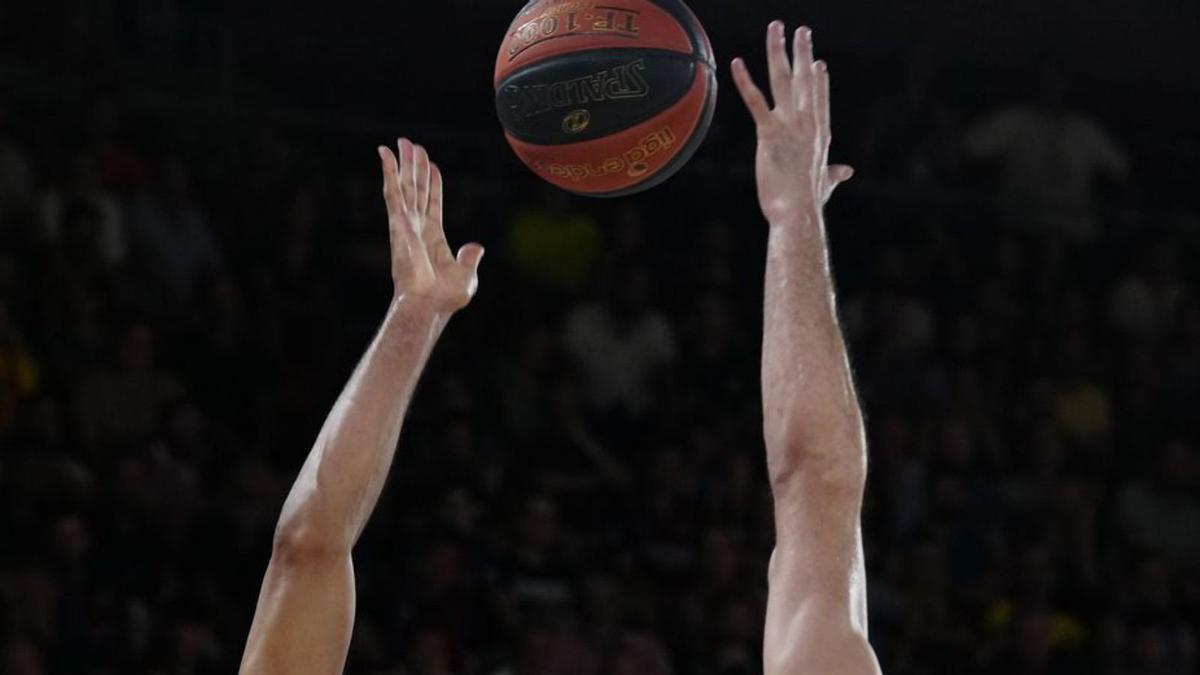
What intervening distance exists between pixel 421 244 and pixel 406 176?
0.57 ft

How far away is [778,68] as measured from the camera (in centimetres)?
285

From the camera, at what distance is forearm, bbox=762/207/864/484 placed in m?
2.58

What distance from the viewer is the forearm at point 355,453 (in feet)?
10.2

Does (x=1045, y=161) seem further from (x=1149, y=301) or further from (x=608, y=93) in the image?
(x=608, y=93)

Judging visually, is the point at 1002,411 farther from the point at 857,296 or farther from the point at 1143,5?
the point at 1143,5

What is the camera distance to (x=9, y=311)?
8.19 m

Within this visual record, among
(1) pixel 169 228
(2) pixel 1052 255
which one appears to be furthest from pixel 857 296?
(1) pixel 169 228

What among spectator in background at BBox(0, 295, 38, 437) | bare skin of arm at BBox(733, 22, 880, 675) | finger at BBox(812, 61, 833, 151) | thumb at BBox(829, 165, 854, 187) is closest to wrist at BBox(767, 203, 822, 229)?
bare skin of arm at BBox(733, 22, 880, 675)

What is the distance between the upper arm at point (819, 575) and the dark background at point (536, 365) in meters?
4.90

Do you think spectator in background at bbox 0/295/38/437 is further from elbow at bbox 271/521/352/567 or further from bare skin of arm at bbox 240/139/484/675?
elbow at bbox 271/521/352/567

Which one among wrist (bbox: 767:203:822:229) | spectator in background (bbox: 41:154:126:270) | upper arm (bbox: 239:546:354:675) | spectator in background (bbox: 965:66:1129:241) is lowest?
upper arm (bbox: 239:546:354:675)

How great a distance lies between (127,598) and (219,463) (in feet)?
2.79

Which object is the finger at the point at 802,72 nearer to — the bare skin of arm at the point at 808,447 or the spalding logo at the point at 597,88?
the bare skin of arm at the point at 808,447

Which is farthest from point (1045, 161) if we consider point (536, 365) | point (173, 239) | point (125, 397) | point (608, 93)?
point (608, 93)
